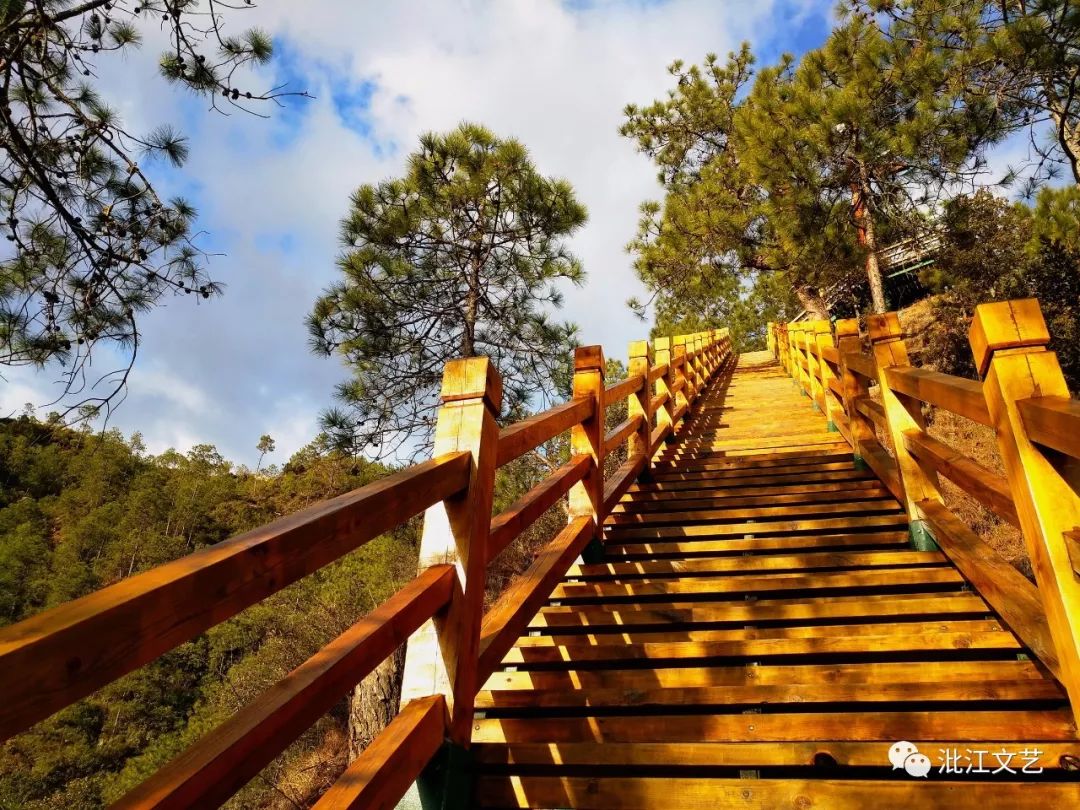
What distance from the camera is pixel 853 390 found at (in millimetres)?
5141

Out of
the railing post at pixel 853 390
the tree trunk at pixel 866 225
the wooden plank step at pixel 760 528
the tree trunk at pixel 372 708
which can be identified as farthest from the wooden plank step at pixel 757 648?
the tree trunk at pixel 866 225

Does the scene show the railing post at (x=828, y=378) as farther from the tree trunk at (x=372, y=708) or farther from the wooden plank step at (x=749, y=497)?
the tree trunk at (x=372, y=708)

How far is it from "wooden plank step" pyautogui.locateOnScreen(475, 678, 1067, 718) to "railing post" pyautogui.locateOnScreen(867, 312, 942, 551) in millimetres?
1353

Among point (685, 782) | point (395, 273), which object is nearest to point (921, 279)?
point (395, 273)

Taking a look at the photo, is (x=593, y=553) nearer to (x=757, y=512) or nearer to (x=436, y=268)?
(x=757, y=512)

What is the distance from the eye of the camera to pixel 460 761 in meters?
1.79

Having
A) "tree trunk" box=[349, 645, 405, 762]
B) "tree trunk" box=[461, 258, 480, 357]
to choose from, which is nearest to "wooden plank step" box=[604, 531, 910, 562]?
"tree trunk" box=[461, 258, 480, 357]

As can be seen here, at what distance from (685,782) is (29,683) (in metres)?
1.53

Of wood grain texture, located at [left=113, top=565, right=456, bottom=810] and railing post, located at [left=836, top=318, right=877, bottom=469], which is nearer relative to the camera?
wood grain texture, located at [left=113, top=565, right=456, bottom=810]

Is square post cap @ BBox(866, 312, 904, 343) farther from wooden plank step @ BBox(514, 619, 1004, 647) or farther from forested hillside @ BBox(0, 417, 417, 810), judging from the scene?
forested hillside @ BBox(0, 417, 417, 810)

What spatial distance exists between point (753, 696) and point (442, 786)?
106 centimetres

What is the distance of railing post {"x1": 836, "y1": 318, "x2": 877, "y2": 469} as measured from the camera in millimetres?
4891

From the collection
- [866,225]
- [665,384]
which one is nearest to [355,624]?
[665,384]

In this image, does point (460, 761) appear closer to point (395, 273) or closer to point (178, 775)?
point (178, 775)
